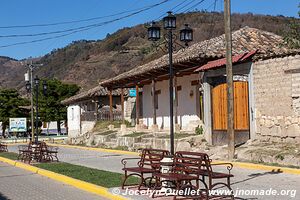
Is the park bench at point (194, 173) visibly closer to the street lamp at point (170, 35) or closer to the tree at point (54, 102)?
the street lamp at point (170, 35)

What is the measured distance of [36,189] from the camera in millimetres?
11484

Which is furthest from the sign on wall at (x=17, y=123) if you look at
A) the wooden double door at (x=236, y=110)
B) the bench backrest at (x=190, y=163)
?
the bench backrest at (x=190, y=163)

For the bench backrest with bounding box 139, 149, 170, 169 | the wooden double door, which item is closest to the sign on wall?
the wooden double door

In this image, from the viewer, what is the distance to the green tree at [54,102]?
57.4 meters

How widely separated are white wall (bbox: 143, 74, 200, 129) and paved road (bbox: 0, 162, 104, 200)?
1364cm

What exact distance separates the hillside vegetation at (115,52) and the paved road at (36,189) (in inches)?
2349

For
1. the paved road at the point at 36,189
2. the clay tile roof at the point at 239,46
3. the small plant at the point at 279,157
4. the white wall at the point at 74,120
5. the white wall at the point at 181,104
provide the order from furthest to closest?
the white wall at the point at 74,120
the white wall at the point at 181,104
the clay tile roof at the point at 239,46
the small plant at the point at 279,157
the paved road at the point at 36,189

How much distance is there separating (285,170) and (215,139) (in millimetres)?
6598

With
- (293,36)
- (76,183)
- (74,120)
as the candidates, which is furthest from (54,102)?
(76,183)

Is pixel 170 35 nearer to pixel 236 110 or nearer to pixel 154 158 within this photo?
pixel 154 158

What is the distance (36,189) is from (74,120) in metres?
36.5

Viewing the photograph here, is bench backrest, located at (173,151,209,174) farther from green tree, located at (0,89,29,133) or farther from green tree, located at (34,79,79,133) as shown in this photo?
green tree, located at (0,89,29,133)

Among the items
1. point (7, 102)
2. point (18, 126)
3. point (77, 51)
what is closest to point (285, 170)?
point (18, 126)

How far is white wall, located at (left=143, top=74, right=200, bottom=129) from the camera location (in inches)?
1070
